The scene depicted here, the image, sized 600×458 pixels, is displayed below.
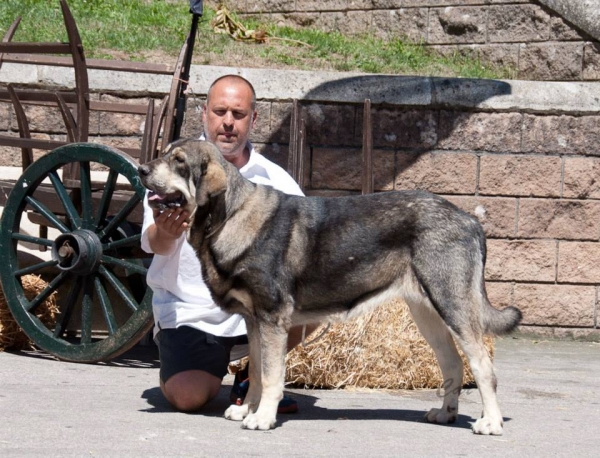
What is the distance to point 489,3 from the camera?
976 cm

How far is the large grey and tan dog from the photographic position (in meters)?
4.46

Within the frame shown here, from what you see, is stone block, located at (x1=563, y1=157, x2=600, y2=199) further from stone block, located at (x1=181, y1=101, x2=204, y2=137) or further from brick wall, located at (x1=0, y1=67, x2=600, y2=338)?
stone block, located at (x1=181, y1=101, x2=204, y2=137)

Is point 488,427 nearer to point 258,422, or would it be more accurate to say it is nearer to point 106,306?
point 258,422

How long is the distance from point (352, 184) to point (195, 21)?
2.16 metres

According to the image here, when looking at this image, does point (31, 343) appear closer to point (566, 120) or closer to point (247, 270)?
point (247, 270)

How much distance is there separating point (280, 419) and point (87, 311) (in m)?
1.61

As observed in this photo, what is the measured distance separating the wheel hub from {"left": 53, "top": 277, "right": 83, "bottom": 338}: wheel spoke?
0.55 feet

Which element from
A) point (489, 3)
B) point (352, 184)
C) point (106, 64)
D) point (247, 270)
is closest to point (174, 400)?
point (247, 270)

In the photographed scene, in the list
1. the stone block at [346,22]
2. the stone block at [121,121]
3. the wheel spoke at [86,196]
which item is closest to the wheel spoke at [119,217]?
the wheel spoke at [86,196]

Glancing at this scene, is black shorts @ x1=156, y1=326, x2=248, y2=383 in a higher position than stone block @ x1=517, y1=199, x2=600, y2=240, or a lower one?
lower

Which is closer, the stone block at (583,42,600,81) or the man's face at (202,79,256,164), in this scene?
the man's face at (202,79,256,164)

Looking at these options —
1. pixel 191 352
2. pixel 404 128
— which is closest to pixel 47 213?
pixel 191 352

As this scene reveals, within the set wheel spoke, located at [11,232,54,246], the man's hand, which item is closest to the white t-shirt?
the man's hand

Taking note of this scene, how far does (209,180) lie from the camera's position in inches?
171
